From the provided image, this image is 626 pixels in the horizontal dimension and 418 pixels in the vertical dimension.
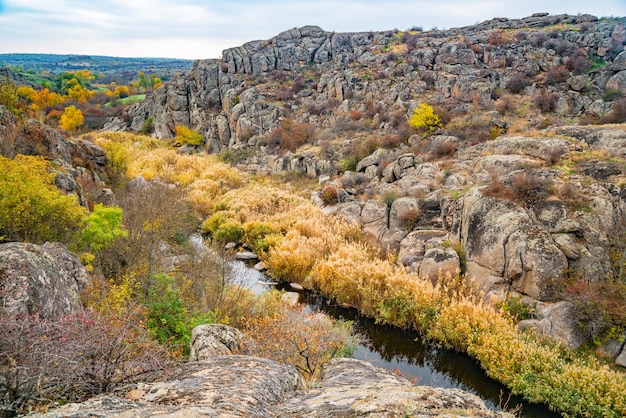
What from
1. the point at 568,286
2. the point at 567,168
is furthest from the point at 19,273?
the point at 567,168

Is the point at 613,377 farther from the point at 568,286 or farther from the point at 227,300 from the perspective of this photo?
the point at 227,300

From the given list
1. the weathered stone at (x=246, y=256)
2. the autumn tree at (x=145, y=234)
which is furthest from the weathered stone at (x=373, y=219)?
the autumn tree at (x=145, y=234)

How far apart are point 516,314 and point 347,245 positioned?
8.72 m

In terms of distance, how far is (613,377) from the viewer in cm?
1066

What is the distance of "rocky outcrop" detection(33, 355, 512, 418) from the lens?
12.2ft

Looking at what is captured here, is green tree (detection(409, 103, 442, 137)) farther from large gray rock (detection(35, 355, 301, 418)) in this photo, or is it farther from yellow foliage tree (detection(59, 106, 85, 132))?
yellow foliage tree (detection(59, 106, 85, 132))

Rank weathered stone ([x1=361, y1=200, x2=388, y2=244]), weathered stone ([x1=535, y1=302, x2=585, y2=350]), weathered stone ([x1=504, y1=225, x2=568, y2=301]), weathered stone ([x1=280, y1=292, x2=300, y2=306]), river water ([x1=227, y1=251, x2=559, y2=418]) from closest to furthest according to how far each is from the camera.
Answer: river water ([x1=227, y1=251, x2=559, y2=418]) → weathered stone ([x1=535, y1=302, x2=585, y2=350]) → weathered stone ([x1=504, y1=225, x2=568, y2=301]) → weathered stone ([x1=280, y1=292, x2=300, y2=306]) → weathered stone ([x1=361, y1=200, x2=388, y2=244])

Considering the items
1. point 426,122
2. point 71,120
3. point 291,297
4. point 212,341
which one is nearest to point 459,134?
point 426,122

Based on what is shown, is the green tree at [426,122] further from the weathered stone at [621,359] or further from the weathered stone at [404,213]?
the weathered stone at [621,359]

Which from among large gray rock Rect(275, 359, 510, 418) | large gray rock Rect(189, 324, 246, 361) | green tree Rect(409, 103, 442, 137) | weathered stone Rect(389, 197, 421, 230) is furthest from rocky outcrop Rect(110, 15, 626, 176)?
large gray rock Rect(275, 359, 510, 418)

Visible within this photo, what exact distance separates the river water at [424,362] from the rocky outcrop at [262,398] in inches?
280

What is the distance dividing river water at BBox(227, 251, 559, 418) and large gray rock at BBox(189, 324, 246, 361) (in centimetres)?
584

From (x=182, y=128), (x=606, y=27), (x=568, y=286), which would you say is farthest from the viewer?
(x=182, y=128)

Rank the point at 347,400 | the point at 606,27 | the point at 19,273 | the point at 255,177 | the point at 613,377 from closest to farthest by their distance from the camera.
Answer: the point at 347,400 → the point at 19,273 → the point at 613,377 → the point at 255,177 → the point at 606,27
